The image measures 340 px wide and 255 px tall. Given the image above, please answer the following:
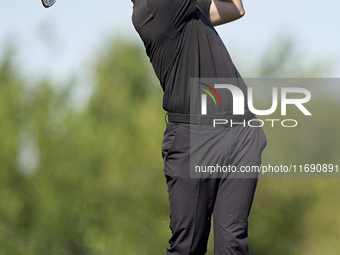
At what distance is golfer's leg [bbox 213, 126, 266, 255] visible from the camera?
2.10 meters

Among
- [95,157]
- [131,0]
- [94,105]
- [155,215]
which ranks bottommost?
[155,215]

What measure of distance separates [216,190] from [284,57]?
1586 cm

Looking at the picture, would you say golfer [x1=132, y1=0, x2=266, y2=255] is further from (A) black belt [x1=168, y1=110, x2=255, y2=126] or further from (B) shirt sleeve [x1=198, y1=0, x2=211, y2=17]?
(B) shirt sleeve [x1=198, y1=0, x2=211, y2=17]

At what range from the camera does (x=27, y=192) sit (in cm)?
1775

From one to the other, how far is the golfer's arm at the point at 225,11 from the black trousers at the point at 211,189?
1.91ft

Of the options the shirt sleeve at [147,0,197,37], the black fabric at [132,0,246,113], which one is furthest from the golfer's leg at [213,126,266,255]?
the shirt sleeve at [147,0,197,37]

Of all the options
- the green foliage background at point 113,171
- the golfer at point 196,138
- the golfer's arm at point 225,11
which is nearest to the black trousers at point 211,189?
the golfer at point 196,138

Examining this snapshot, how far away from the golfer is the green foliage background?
13.5 metres

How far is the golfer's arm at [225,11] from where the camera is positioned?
241 centimetres

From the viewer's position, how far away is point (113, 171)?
17.1 m

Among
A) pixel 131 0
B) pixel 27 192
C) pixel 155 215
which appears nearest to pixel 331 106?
pixel 155 215

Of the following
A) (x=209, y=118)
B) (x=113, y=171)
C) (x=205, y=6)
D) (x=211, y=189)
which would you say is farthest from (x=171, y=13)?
(x=113, y=171)

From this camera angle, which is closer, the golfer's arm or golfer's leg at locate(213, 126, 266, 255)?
golfer's leg at locate(213, 126, 266, 255)

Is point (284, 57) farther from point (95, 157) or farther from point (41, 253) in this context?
point (41, 253)
